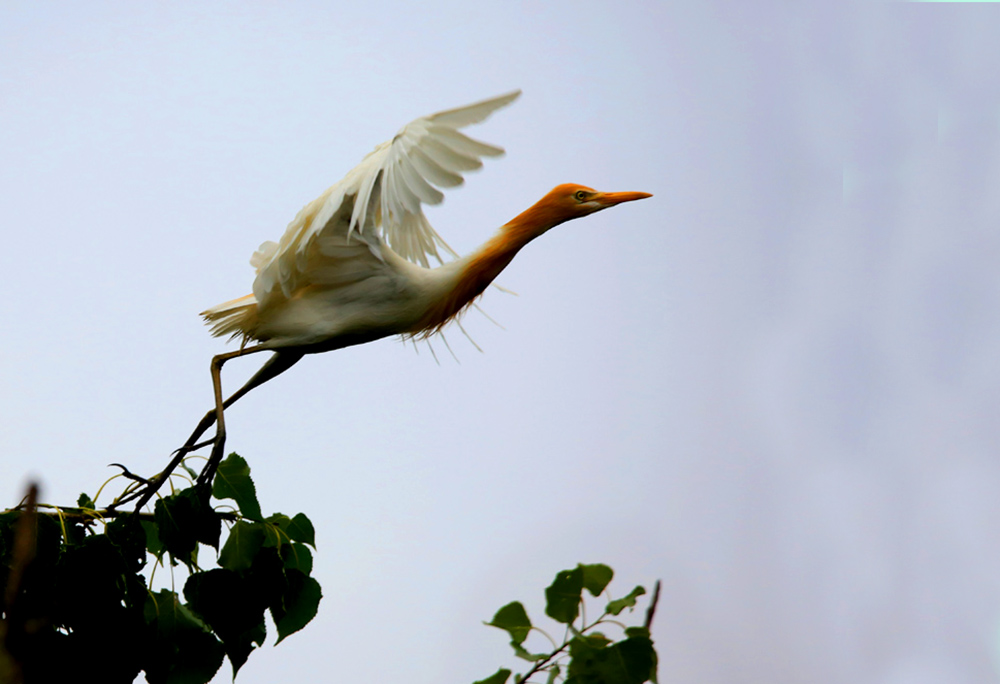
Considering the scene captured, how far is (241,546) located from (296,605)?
251 millimetres

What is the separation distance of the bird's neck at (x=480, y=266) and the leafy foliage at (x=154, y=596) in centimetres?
92

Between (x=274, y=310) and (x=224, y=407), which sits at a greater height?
(x=274, y=310)

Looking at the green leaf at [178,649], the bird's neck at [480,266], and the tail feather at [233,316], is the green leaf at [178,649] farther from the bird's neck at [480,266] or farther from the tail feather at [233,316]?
the bird's neck at [480,266]

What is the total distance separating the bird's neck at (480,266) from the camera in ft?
10.3

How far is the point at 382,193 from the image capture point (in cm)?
264

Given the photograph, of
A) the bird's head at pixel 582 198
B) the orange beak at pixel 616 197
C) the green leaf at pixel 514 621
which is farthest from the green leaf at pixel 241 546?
the orange beak at pixel 616 197

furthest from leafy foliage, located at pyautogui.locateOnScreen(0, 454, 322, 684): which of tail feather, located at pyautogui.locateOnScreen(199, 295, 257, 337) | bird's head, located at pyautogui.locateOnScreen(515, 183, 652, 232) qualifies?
bird's head, located at pyautogui.locateOnScreen(515, 183, 652, 232)

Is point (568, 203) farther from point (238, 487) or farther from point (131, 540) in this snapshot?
point (131, 540)

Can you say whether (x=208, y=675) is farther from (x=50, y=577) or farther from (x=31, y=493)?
(x=31, y=493)

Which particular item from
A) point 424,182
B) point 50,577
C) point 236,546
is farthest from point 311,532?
point 424,182

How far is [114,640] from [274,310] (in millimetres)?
1135

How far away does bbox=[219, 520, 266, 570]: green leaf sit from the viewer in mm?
2746

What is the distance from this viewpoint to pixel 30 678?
8.29 ft

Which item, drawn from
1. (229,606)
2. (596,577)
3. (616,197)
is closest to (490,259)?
(616,197)
